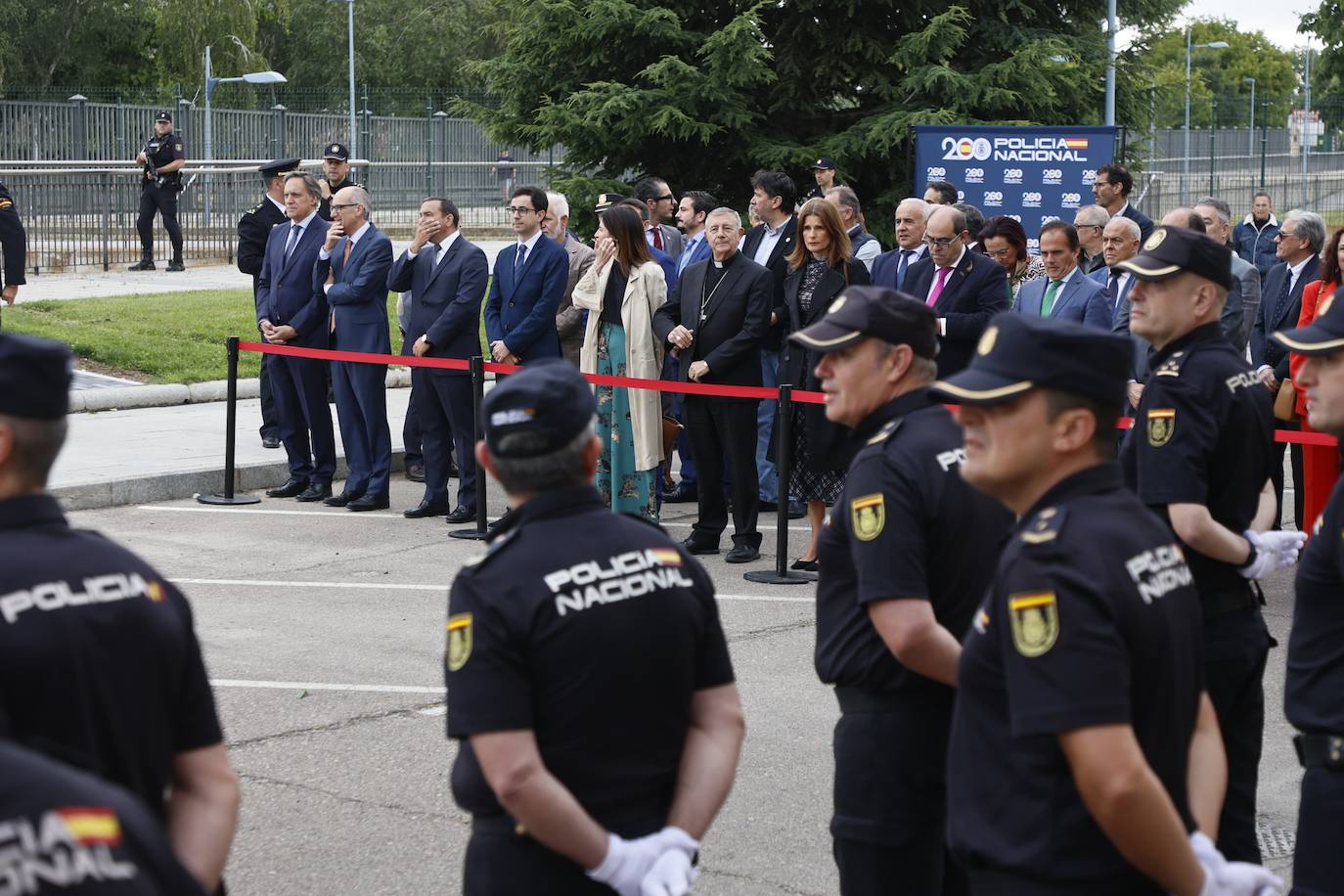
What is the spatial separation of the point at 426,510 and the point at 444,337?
1204 mm

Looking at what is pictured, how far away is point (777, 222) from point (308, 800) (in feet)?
20.2

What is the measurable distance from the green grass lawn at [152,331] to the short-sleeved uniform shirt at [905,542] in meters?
12.6

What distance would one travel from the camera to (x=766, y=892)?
5.20 metres

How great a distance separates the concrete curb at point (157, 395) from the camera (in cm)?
1495

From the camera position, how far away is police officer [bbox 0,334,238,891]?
105 inches

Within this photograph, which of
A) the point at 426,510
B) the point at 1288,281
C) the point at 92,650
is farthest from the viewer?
the point at 426,510

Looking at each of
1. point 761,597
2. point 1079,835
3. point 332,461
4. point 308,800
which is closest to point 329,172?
point 332,461

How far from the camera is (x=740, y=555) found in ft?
33.3

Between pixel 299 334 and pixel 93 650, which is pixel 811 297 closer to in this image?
pixel 299 334

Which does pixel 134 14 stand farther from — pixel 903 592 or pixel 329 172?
pixel 903 592

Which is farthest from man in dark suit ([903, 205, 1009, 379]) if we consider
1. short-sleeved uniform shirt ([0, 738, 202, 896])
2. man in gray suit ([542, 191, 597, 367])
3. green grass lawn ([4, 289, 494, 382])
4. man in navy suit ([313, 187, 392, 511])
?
short-sleeved uniform shirt ([0, 738, 202, 896])

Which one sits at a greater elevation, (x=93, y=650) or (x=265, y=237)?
(x=265, y=237)

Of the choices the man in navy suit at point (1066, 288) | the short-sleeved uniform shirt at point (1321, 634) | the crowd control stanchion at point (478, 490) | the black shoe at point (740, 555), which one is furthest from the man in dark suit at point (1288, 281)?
the short-sleeved uniform shirt at point (1321, 634)

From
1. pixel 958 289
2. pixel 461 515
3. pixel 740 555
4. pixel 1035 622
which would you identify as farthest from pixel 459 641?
pixel 461 515
